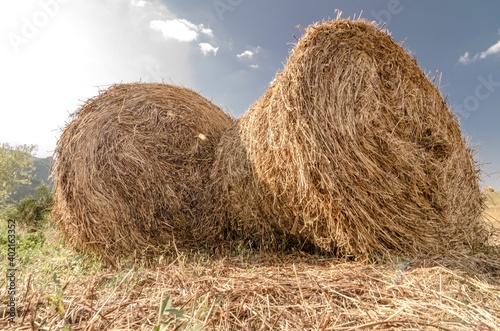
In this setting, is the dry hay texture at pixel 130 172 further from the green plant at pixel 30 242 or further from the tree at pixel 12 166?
the tree at pixel 12 166

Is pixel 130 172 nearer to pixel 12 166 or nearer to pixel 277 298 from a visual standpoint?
pixel 277 298

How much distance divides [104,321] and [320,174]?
1988 millimetres

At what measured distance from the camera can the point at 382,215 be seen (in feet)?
10.1

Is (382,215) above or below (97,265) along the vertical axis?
above

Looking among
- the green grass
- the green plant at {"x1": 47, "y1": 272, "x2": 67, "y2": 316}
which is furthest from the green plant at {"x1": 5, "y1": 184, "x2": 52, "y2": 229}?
the green plant at {"x1": 47, "y1": 272, "x2": 67, "y2": 316}

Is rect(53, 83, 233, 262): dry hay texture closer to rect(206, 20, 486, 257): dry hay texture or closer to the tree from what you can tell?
rect(206, 20, 486, 257): dry hay texture

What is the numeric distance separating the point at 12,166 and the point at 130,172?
17849mm

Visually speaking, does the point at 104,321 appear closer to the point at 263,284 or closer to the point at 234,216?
the point at 263,284

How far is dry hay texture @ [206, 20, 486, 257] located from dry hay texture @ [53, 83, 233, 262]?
2.40 ft

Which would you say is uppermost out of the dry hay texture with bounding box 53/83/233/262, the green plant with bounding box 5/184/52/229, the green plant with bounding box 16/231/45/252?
the dry hay texture with bounding box 53/83/233/262

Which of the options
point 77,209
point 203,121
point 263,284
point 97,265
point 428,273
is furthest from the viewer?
point 203,121

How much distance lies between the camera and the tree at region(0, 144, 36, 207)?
1725 centimetres

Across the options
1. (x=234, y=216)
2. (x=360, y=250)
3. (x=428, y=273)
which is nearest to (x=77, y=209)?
(x=234, y=216)

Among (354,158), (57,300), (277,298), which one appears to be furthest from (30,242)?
(354,158)
